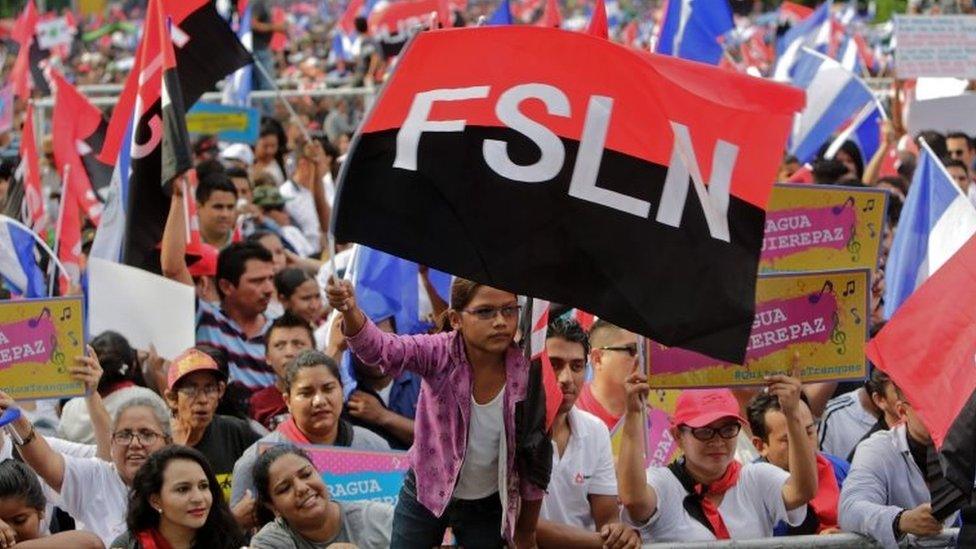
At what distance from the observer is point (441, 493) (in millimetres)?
6133

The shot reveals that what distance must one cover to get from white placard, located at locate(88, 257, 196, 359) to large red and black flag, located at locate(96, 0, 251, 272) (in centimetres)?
72

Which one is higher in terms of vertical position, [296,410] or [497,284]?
[497,284]

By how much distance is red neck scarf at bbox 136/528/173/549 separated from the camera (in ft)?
21.6

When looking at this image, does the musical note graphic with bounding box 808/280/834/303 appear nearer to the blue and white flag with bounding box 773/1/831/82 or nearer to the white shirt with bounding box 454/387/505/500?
the white shirt with bounding box 454/387/505/500

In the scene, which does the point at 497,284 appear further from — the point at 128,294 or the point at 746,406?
the point at 128,294

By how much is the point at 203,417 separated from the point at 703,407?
6.68 feet

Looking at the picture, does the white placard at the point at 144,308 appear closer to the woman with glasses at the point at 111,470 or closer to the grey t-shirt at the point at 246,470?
the woman with glasses at the point at 111,470

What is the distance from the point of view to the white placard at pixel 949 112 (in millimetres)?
11016

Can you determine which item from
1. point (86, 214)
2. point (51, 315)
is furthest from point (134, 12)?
point (51, 315)

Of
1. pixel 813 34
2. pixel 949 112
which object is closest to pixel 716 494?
pixel 949 112

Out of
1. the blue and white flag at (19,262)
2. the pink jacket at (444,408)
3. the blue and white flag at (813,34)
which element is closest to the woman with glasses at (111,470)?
the pink jacket at (444,408)

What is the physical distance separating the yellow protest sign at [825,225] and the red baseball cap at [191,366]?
2.36m

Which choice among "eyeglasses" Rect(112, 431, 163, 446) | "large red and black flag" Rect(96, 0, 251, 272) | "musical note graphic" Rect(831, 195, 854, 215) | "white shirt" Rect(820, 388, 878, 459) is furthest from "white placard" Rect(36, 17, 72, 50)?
"white shirt" Rect(820, 388, 878, 459)

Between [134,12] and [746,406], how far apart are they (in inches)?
1992
